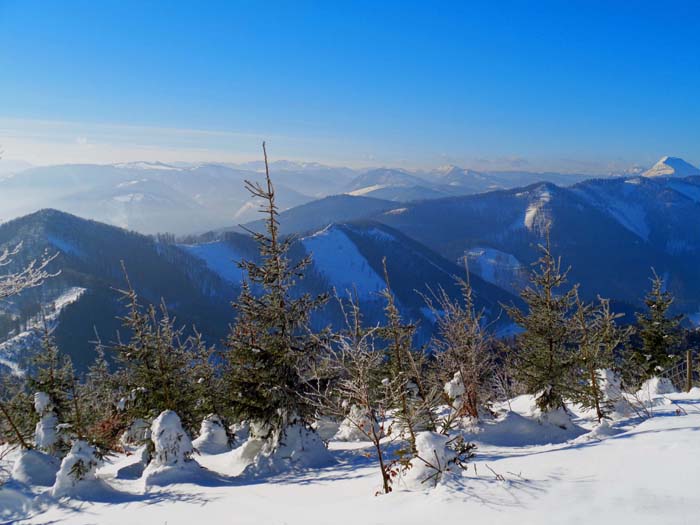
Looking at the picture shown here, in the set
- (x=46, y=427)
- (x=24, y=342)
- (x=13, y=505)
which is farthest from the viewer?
(x=24, y=342)

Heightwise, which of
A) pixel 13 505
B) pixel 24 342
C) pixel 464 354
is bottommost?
pixel 24 342

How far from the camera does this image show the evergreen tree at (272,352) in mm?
13859

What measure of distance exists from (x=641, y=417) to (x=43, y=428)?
2036 cm

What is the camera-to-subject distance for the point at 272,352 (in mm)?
13898

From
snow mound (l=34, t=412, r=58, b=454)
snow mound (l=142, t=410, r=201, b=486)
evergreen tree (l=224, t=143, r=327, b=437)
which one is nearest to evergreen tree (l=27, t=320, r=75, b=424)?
snow mound (l=34, t=412, r=58, b=454)

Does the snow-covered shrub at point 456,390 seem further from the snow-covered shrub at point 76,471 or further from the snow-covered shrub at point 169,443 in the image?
the snow-covered shrub at point 76,471

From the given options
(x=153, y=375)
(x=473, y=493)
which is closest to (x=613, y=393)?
(x=473, y=493)

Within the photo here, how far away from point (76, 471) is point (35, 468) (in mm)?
3816

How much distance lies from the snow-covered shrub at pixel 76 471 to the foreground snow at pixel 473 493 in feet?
0.94

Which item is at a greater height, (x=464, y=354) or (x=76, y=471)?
(x=464, y=354)

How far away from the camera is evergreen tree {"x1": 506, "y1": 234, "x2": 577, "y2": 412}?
15.5 metres

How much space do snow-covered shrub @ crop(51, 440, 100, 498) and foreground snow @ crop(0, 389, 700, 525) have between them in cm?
29

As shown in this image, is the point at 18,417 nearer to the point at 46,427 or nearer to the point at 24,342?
the point at 46,427

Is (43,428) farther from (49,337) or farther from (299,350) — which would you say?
(299,350)
